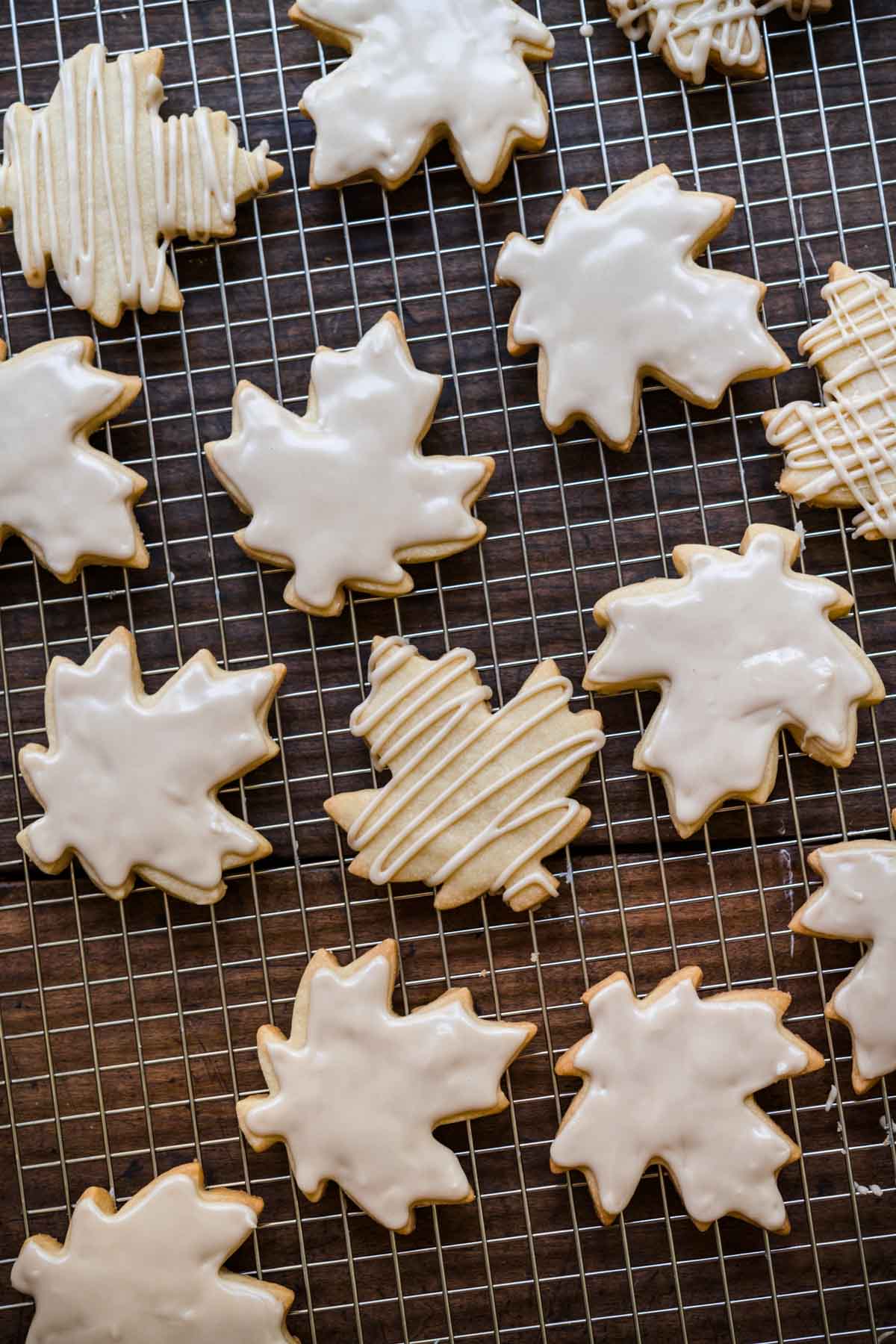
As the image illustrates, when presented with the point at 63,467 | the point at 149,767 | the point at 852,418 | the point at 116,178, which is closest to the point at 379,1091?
the point at 149,767

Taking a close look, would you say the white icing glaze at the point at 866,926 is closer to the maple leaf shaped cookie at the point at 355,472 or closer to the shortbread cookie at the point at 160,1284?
the maple leaf shaped cookie at the point at 355,472

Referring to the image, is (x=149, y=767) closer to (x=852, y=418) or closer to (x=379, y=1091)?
(x=379, y=1091)

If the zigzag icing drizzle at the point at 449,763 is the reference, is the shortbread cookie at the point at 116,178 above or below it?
above

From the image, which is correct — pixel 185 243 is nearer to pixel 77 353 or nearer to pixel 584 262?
pixel 77 353

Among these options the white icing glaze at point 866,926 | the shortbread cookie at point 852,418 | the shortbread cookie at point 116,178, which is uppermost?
the shortbread cookie at point 116,178

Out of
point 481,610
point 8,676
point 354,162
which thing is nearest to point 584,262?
point 354,162

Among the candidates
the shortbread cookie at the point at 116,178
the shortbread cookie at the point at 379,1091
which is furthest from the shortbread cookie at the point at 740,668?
the shortbread cookie at the point at 116,178

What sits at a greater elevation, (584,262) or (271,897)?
(584,262)
